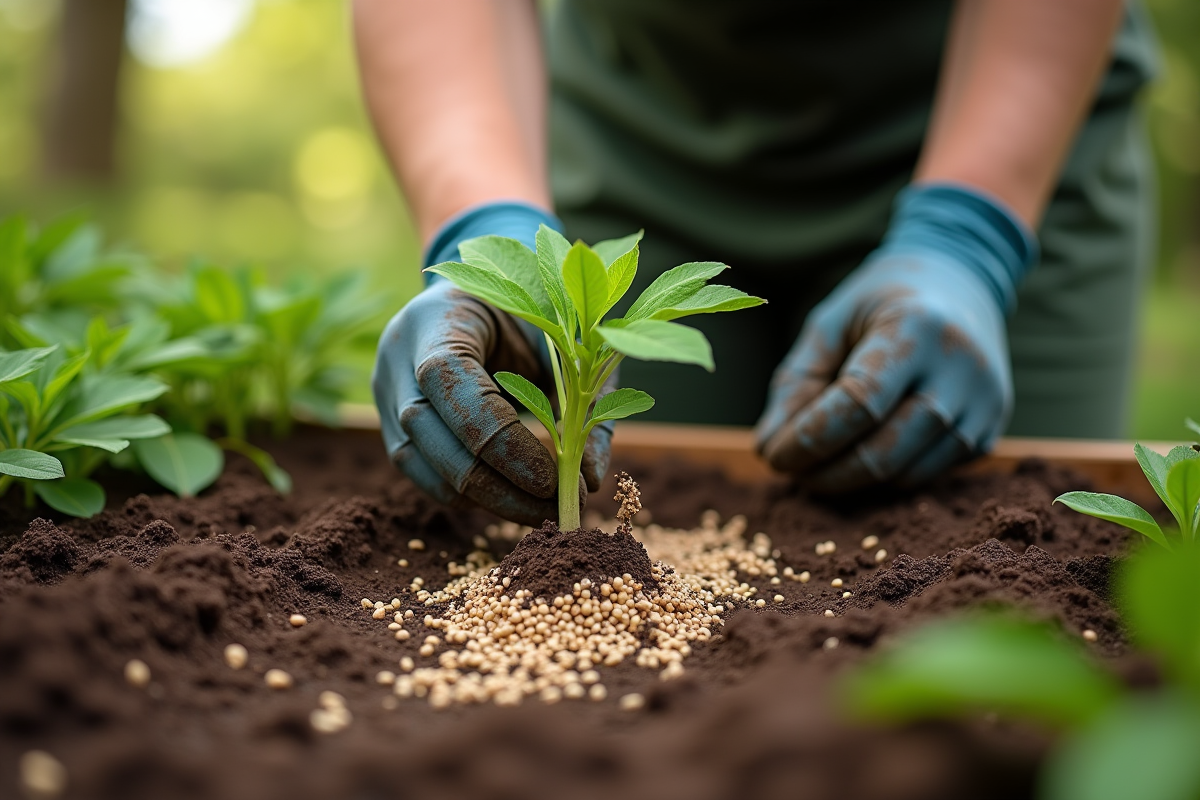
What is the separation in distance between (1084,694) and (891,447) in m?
1.19

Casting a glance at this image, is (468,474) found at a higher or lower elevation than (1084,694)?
lower

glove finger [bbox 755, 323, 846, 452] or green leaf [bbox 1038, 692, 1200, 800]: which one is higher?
green leaf [bbox 1038, 692, 1200, 800]

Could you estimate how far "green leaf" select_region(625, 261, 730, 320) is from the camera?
4.11 ft

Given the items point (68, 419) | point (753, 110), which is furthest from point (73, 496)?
point (753, 110)

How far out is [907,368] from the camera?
72.2 inches

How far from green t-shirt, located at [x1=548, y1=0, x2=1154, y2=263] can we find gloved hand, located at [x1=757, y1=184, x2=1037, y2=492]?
23.7 inches

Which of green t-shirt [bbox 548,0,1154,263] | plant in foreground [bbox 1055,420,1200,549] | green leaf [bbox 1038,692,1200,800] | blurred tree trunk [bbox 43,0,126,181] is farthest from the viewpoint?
blurred tree trunk [bbox 43,0,126,181]

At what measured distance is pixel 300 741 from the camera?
896 mm

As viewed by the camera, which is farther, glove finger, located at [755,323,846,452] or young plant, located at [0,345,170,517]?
glove finger, located at [755,323,846,452]

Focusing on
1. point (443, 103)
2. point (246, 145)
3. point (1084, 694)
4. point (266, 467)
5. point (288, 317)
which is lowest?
point (246, 145)

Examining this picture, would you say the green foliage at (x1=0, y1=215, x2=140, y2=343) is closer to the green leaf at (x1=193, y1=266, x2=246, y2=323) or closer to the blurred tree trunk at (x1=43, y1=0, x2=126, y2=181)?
the green leaf at (x1=193, y1=266, x2=246, y2=323)

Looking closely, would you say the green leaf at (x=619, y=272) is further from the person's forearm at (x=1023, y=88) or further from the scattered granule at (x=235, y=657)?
the person's forearm at (x=1023, y=88)

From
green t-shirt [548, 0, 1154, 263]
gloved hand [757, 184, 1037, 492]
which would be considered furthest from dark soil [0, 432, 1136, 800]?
green t-shirt [548, 0, 1154, 263]

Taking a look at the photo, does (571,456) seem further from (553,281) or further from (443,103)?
(443,103)
